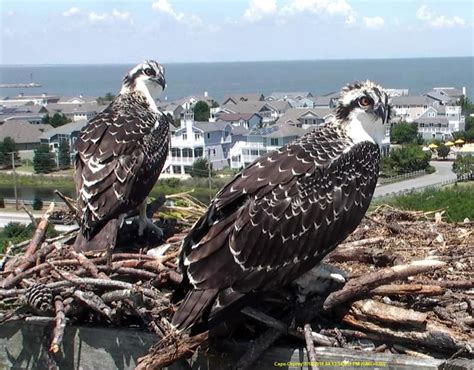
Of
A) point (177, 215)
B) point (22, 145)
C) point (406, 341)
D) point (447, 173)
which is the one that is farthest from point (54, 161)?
point (406, 341)

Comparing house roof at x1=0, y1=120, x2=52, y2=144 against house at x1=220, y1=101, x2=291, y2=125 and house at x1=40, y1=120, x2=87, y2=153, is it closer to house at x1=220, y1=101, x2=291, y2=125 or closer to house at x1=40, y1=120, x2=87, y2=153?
house at x1=40, y1=120, x2=87, y2=153

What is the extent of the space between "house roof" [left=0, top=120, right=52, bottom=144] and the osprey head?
6785cm

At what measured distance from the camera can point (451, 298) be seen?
16.9 feet

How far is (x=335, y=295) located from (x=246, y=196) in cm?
92

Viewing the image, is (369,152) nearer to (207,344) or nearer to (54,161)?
(207,344)

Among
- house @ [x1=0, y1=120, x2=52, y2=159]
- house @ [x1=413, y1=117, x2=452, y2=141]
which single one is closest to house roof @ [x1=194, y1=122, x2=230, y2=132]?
house @ [x1=0, y1=120, x2=52, y2=159]

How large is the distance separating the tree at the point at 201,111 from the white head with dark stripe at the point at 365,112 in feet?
277

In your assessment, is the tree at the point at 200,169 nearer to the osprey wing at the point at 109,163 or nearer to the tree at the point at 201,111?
the tree at the point at 201,111

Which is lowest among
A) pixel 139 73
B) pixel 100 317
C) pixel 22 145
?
pixel 22 145

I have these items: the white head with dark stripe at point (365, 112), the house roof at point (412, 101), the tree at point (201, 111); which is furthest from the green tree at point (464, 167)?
the white head with dark stripe at point (365, 112)

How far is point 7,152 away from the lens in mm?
65312

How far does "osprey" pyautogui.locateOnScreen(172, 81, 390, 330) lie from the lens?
4.68 metres

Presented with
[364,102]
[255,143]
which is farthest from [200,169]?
[364,102]

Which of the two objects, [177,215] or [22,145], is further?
[22,145]
